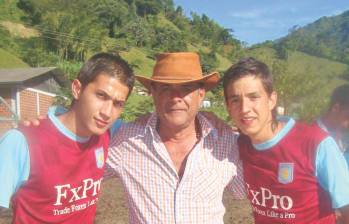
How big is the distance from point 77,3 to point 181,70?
61.7 m

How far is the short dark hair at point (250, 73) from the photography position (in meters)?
3.16

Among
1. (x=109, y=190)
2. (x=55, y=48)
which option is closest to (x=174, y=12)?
(x=55, y=48)

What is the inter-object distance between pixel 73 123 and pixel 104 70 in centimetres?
43

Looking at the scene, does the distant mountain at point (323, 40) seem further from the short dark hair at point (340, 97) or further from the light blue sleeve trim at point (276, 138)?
the light blue sleeve trim at point (276, 138)

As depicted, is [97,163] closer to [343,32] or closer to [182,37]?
[182,37]

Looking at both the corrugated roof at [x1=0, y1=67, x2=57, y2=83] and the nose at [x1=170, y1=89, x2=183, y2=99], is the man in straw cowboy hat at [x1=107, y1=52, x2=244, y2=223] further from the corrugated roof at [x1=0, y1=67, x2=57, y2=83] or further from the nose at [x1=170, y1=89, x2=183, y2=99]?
the corrugated roof at [x1=0, y1=67, x2=57, y2=83]

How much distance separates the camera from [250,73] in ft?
10.4

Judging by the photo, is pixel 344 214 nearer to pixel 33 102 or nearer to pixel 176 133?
pixel 176 133

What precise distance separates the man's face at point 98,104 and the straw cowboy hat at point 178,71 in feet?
1.01

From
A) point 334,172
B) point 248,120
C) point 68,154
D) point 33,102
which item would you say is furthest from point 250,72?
point 33,102

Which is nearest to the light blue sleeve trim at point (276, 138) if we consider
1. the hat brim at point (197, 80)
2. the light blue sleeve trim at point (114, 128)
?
the hat brim at point (197, 80)

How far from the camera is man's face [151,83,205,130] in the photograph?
3.26 m

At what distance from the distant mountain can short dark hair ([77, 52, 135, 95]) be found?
103845 millimetres

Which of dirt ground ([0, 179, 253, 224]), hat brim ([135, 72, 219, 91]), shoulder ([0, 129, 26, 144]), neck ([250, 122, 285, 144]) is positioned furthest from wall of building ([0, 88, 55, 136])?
neck ([250, 122, 285, 144])
